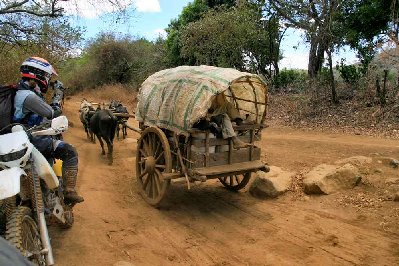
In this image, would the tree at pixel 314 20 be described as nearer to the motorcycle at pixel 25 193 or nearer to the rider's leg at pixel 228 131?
the rider's leg at pixel 228 131

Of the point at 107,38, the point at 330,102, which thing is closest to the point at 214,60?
the point at 330,102

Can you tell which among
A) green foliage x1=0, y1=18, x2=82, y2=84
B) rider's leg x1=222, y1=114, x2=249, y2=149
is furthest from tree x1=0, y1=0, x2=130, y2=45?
rider's leg x1=222, y1=114, x2=249, y2=149

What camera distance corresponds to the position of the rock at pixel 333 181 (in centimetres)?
690

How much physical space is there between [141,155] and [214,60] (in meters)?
13.0

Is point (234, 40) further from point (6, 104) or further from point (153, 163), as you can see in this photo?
point (6, 104)

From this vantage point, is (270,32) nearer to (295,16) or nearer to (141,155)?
(295,16)

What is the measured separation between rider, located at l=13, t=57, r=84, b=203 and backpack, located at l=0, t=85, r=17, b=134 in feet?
0.17

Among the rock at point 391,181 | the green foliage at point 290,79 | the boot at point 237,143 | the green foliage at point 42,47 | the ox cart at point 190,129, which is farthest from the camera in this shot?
the green foliage at point 290,79

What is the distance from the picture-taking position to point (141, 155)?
24.2ft

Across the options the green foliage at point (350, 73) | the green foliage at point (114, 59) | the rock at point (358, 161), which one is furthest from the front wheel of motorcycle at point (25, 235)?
the green foliage at point (114, 59)

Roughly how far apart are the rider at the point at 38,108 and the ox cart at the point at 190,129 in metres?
1.64

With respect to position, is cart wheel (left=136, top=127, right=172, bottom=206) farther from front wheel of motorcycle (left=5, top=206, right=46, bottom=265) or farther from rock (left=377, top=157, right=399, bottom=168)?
rock (left=377, top=157, right=399, bottom=168)

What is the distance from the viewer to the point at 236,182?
26.3ft

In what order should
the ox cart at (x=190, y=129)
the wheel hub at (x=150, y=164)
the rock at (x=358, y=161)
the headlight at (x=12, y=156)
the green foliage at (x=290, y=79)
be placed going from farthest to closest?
1. the green foliage at (x=290, y=79)
2. the rock at (x=358, y=161)
3. the wheel hub at (x=150, y=164)
4. the ox cart at (x=190, y=129)
5. the headlight at (x=12, y=156)
